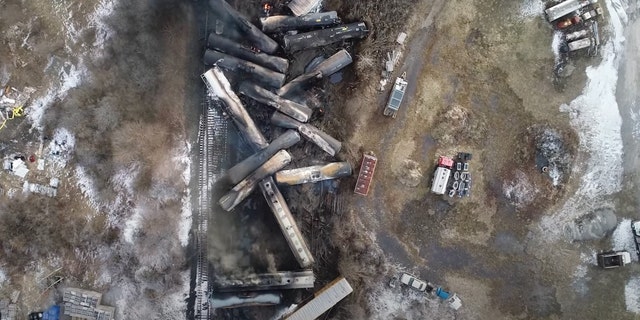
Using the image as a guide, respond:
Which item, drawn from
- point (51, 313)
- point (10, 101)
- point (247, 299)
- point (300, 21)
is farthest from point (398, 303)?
point (10, 101)

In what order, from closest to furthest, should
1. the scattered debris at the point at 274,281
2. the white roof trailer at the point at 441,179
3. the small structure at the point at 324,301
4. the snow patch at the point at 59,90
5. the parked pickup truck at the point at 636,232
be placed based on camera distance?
the parked pickup truck at the point at 636,232, the white roof trailer at the point at 441,179, the small structure at the point at 324,301, the scattered debris at the point at 274,281, the snow patch at the point at 59,90

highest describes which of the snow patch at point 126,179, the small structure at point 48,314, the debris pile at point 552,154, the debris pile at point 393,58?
the debris pile at point 393,58

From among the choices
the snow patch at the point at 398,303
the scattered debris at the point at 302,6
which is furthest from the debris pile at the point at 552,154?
the scattered debris at the point at 302,6

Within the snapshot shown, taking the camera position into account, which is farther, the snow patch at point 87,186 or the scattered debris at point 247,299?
the snow patch at point 87,186

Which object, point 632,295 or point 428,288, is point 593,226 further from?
point 428,288

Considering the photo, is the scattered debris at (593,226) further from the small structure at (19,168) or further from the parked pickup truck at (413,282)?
the small structure at (19,168)

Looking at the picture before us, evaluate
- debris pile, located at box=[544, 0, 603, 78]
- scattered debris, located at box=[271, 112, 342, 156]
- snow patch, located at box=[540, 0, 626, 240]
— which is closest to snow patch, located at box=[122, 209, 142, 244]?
scattered debris, located at box=[271, 112, 342, 156]
